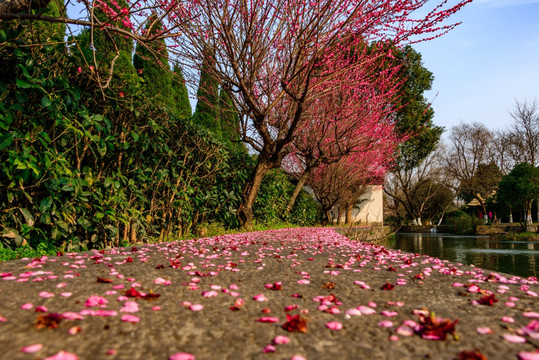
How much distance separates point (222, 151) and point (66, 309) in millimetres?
5623

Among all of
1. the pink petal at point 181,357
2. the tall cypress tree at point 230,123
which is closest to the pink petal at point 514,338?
the pink petal at point 181,357

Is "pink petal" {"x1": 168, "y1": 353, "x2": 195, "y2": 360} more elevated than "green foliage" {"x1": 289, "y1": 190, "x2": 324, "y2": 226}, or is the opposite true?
"green foliage" {"x1": 289, "y1": 190, "x2": 324, "y2": 226}

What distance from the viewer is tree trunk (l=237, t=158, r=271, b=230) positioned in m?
8.11

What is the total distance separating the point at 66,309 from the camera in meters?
1.66

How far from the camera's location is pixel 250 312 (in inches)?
69.0

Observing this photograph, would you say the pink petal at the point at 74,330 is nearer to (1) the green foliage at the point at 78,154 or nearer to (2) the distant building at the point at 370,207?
(1) the green foliage at the point at 78,154

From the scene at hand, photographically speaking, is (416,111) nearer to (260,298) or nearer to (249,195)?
(249,195)

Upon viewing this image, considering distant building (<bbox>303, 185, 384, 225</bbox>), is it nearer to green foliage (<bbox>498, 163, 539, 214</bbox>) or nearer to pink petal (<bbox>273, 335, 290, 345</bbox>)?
green foliage (<bbox>498, 163, 539, 214</bbox>)

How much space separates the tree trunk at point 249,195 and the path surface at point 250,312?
5.10m

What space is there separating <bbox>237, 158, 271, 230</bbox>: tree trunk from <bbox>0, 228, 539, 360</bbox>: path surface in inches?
201

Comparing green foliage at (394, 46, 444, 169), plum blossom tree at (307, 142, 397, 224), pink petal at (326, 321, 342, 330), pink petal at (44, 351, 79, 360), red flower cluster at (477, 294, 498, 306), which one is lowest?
pink petal at (44, 351, 79, 360)

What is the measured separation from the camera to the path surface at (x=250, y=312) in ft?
4.22

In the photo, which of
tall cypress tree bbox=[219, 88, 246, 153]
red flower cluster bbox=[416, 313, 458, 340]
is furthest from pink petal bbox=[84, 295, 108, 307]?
tall cypress tree bbox=[219, 88, 246, 153]

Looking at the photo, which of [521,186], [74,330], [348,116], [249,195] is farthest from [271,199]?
[521,186]
